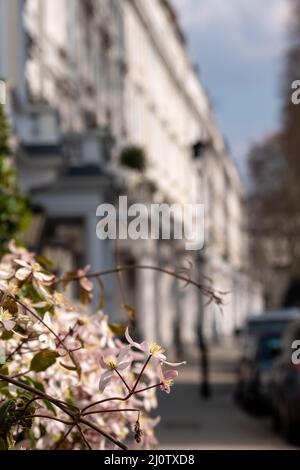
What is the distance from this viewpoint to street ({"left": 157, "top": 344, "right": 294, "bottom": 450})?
1606cm

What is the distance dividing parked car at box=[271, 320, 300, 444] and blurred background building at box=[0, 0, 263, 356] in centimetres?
239

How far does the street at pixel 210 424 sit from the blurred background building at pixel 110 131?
1.92m

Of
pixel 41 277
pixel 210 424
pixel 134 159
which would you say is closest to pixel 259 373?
pixel 210 424

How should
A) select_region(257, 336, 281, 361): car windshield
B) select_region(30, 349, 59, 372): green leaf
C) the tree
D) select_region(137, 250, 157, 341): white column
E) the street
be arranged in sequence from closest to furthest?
select_region(30, 349, 59, 372): green leaf, the street, select_region(257, 336, 281, 361): car windshield, the tree, select_region(137, 250, 157, 341): white column

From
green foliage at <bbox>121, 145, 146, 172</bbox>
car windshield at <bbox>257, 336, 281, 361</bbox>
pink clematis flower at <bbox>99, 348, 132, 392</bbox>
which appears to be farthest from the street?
green foliage at <bbox>121, 145, 146, 172</bbox>

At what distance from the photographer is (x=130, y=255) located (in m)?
39.4

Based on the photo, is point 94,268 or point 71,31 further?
point 71,31

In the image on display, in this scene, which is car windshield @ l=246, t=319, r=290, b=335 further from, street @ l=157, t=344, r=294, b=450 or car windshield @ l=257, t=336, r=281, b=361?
car windshield @ l=257, t=336, r=281, b=361

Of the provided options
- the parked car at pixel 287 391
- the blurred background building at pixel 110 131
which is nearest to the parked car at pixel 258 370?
the parked car at pixel 287 391

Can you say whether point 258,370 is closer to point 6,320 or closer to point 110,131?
point 110,131
